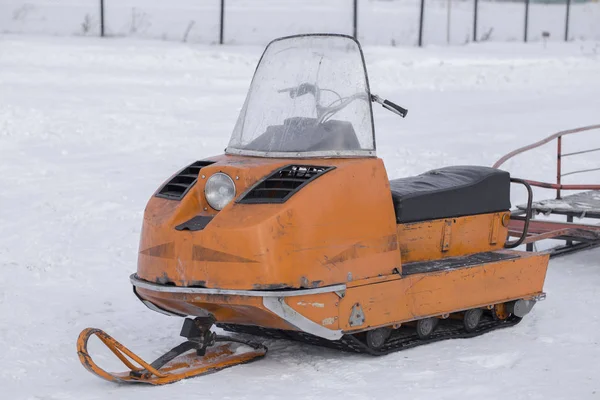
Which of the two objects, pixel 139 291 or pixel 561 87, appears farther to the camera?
pixel 561 87

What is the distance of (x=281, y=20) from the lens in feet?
93.0

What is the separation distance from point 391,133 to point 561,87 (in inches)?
234

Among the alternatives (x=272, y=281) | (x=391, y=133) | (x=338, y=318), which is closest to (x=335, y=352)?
(x=338, y=318)

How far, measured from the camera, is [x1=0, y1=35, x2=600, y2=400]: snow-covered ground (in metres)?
5.97

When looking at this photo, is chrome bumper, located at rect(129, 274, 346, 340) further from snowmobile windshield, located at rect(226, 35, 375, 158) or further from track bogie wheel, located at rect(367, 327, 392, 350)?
snowmobile windshield, located at rect(226, 35, 375, 158)

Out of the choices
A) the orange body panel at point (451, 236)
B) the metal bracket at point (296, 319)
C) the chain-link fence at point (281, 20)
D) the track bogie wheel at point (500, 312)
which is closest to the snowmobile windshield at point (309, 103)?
the orange body panel at point (451, 236)

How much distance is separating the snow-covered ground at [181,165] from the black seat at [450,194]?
2.78 feet

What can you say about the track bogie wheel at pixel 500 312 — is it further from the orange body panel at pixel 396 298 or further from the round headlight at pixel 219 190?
the round headlight at pixel 219 190

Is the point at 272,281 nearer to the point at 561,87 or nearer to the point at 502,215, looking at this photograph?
the point at 502,215

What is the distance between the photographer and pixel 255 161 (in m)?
6.37

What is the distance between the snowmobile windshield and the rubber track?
1.13 meters

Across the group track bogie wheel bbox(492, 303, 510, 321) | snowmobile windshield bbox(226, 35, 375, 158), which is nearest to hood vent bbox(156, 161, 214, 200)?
snowmobile windshield bbox(226, 35, 375, 158)

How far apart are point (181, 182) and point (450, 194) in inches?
70.1

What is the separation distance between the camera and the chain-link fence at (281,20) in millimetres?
21750
